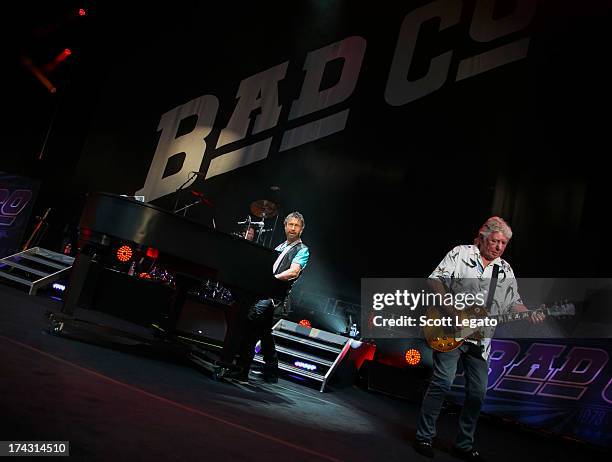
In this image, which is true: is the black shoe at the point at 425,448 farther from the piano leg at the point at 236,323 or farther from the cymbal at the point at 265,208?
the cymbal at the point at 265,208

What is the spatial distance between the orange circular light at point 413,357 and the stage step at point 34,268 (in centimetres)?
480

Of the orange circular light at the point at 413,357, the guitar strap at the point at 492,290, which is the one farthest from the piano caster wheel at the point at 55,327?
the orange circular light at the point at 413,357

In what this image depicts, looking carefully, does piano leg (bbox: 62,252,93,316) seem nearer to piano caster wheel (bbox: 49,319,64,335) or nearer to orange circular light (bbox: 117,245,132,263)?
piano caster wheel (bbox: 49,319,64,335)

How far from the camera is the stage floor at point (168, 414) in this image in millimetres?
1738

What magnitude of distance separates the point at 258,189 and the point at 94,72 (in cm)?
410

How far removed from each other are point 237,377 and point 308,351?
1773mm

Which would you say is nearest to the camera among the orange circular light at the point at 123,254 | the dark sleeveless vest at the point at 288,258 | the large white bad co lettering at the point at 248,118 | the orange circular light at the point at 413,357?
the dark sleeveless vest at the point at 288,258

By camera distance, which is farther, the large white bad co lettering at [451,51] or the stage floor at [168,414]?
the large white bad co lettering at [451,51]

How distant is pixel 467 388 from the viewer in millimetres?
3010

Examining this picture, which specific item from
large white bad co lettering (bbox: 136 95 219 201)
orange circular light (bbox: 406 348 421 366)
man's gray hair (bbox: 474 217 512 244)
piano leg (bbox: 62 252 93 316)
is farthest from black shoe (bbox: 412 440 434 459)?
large white bad co lettering (bbox: 136 95 219 201)

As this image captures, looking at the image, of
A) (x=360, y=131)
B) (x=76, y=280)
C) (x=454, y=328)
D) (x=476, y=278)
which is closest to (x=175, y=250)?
(x=76, y=280)

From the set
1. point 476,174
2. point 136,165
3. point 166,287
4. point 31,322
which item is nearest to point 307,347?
point 166,287

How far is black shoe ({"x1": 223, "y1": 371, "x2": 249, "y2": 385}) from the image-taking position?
362cm

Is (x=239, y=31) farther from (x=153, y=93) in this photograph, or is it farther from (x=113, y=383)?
(x=113, y=383)
